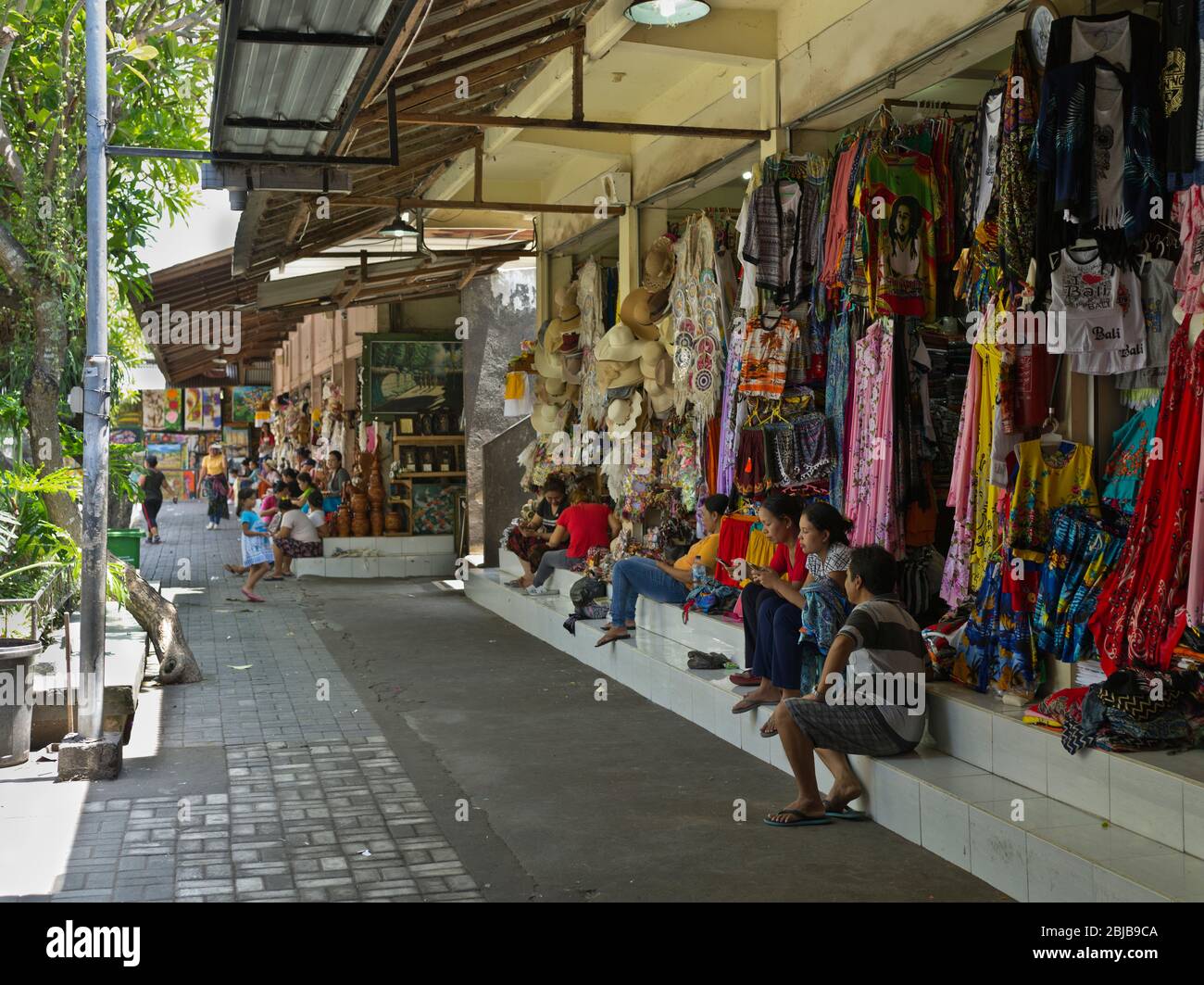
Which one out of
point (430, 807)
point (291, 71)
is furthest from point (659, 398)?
point (291, 71)

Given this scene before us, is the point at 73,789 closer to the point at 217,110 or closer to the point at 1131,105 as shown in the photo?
the point at 217,110

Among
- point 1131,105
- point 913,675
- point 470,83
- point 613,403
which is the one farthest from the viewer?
point 613,403

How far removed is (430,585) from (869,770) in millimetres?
10040

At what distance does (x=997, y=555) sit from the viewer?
5.71m

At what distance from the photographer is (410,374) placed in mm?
16734

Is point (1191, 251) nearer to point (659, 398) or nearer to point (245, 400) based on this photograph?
point (659, 398)

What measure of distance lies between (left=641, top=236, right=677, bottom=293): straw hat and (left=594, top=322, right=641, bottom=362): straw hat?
18.7 inches

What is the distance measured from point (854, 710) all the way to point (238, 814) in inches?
110

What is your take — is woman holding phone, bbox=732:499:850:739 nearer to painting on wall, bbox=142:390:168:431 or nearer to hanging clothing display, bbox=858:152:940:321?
hanging clothing display, bbox=858:152:940:321

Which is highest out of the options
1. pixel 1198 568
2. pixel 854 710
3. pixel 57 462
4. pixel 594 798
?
pixel 57 462

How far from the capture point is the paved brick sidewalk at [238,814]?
4.73m

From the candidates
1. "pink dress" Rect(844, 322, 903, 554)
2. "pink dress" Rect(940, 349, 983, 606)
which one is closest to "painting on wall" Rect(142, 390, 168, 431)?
"pink dress" Rect(844, 322, 903, 554)

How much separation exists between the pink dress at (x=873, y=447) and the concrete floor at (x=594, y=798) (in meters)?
1.39
